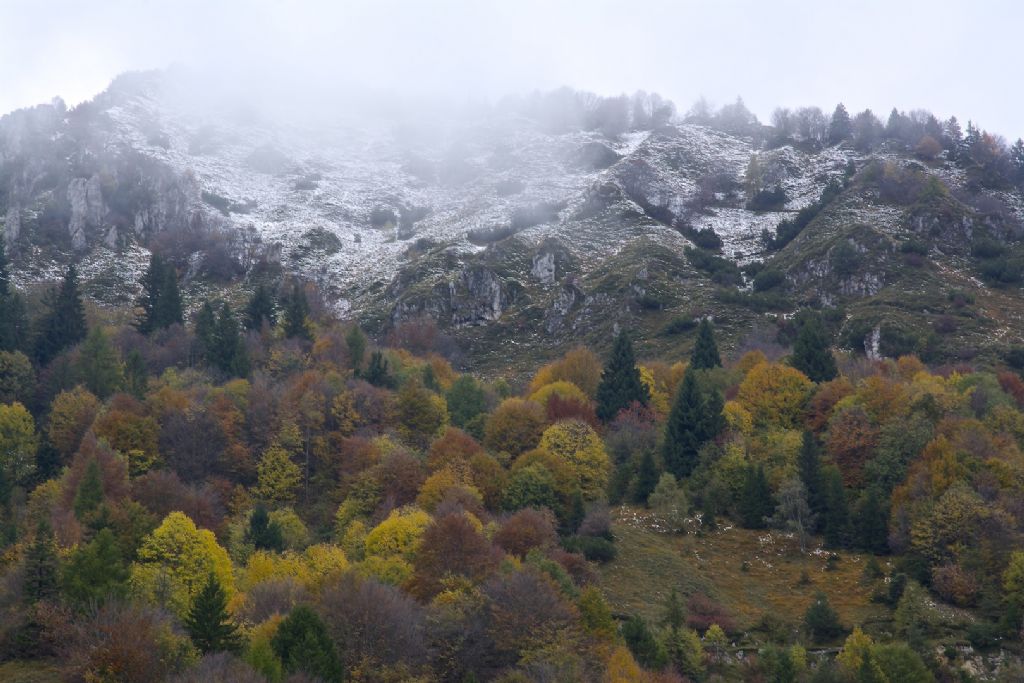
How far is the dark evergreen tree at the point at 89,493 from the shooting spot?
60.8 m

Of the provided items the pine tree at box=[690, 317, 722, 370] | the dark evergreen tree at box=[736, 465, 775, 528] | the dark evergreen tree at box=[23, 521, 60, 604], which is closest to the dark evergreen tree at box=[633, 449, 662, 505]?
the dark evergreen tree at box=[736, 465, 775, 528]

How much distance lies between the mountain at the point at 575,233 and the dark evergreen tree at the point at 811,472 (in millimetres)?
44061

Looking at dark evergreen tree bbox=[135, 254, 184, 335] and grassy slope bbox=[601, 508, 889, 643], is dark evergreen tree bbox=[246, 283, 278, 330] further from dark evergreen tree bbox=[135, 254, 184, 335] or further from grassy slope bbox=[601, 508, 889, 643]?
grassy slope bbox=[601, 508, 889, 643]

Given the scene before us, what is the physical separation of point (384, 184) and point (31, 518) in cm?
14202

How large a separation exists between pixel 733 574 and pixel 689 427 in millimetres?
18773

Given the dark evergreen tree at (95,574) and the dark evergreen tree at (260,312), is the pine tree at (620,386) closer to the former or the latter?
the dark evergreen tree at (260,312)

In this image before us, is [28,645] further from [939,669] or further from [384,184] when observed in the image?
[384,184]

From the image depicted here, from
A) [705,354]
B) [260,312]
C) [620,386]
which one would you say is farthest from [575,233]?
[620,386]

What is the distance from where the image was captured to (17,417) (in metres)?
78.0

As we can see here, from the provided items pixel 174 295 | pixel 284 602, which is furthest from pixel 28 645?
pixel 174 295

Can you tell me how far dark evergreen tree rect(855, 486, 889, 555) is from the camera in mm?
66750

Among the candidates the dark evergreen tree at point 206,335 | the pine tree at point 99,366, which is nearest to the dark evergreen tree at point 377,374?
the dark evergreen tree at point 206,335

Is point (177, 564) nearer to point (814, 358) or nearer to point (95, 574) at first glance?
point (95, 574)

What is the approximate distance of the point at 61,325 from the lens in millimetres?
100062
